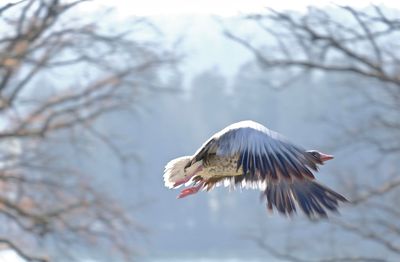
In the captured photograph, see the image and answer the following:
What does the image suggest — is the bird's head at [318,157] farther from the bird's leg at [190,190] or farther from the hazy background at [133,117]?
the hazy background at [133,117]

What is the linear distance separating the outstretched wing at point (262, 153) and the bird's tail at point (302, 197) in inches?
5.7

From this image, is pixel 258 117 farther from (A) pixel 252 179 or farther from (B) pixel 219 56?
(A) pixel 252 179

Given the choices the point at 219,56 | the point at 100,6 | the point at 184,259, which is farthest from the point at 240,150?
the point at 219,56

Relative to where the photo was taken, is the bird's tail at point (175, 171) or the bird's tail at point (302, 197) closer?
the bird's tail at point (302, 197)

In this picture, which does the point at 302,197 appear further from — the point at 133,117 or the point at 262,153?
the point at 133,117

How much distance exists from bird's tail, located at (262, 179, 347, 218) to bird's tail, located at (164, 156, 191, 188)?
1.53 feet

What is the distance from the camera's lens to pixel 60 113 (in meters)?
17.8

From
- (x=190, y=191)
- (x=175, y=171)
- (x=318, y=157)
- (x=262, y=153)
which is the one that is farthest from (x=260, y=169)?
(x=175, y=171)

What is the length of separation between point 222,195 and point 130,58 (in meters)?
38.7

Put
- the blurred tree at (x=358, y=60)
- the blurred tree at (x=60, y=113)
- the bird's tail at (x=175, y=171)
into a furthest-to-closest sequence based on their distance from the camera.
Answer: the blurred tree at (x=60, y=113) → the blurred tree at (x=358, y=60) → the bird's tail at (x=175, y=171)

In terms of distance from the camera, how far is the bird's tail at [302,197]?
19.8ft

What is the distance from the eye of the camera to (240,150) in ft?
19.5

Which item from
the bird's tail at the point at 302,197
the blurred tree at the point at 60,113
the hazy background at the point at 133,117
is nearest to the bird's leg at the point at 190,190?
the bird's tail at the point at 302,197

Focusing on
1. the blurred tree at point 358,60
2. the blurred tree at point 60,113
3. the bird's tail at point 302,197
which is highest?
the blurred tree at point 60,113
